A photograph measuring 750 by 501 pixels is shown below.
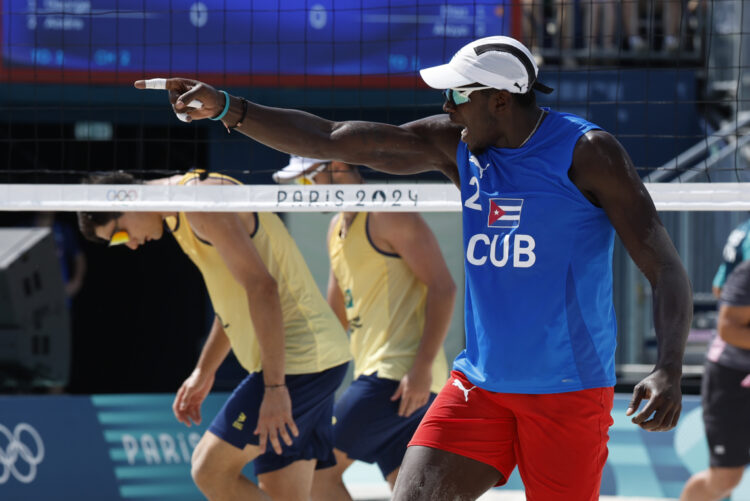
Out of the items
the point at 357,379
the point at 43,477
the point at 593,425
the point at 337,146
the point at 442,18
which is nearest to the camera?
the point at 593,425

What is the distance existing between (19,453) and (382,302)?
3.28 m

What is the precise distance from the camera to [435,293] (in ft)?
16.0

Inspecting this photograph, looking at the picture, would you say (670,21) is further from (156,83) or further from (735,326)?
(156,83)

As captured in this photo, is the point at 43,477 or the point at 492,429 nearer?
the point at 492,429

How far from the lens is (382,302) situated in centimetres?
505

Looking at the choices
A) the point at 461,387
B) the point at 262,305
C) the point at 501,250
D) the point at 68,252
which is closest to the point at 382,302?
the point at 262,305

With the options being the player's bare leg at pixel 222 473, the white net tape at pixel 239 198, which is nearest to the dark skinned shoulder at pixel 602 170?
the white net tape at pixel 239 198

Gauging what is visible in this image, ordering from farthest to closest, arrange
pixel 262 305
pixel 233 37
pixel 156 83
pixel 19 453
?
pixel 233 37, pixel 19 453, pixel 262 305, pixel 156 83

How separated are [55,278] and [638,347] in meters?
4.58

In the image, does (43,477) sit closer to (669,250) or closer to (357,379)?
(357,379)

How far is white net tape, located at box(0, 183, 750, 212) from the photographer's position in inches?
180

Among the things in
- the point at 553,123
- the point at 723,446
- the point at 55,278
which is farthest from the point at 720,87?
the point at 553,123

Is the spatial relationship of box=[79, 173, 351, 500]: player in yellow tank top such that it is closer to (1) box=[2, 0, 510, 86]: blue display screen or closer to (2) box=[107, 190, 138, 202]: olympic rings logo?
(2) box=[107, 190, 138, 202]: olympic rings logo

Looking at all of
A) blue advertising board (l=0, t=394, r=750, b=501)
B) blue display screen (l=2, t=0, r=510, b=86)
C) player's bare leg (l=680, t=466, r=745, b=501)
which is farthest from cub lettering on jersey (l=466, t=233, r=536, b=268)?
blue display screen (l=2, t=0, r=510, b=86)
